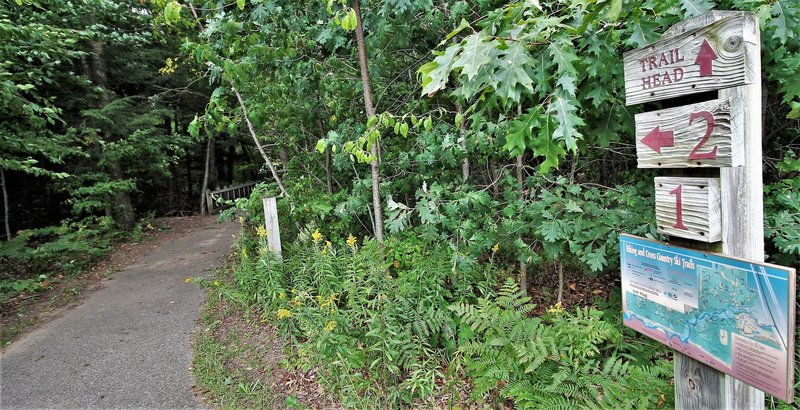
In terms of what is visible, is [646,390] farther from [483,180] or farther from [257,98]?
[257,98]

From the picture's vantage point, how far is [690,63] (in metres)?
1.35

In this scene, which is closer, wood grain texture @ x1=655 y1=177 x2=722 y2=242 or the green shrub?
wood grain texture @ x1=655 y1=177 x2=722 y2=242

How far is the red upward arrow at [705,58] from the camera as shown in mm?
1291

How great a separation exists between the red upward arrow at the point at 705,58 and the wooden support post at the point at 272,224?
14.5 ft

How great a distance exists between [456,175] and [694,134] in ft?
9.05

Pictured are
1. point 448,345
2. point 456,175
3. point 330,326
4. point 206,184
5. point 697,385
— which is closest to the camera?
point 697,385

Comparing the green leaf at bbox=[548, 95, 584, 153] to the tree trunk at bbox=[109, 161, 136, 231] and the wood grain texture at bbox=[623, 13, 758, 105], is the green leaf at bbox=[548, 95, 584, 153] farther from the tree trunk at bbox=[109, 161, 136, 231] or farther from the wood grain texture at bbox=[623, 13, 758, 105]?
the tree trunk at bbox=[109, 161, 136, 231]

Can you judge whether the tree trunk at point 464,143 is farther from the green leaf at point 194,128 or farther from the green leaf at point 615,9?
the green leaf at point 194,128

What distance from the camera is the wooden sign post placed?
1254 mm

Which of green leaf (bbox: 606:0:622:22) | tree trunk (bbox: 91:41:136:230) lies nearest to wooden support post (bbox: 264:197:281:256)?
green leaf (bbox: 606:0:622:22)

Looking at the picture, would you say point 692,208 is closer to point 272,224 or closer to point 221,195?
point 272,224

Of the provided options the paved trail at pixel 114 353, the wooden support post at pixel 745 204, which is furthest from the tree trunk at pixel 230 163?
the wooden support post at pixel 745 204

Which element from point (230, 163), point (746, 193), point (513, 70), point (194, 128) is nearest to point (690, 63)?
point (746, 193)

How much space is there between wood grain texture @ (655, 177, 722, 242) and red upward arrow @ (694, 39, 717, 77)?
363mm
